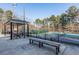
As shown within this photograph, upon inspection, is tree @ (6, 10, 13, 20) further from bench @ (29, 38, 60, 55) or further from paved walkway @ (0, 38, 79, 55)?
bench @ (29, 38, 60, 55)

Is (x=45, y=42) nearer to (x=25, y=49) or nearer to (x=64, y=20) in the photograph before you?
(x=25, y=49)

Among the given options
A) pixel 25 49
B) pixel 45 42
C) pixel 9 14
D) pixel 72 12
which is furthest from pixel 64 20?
pixel 9 14

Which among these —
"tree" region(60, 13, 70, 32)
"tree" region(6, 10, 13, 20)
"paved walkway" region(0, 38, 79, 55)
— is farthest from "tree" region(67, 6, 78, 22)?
"tree" region(6, 10, 13, 20)

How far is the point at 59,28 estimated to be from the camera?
248 cm

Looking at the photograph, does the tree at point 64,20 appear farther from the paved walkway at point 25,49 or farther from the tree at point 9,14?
the tree at point 9,14

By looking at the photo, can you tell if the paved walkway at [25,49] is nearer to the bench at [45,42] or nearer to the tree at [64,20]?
the bench at [45,42]

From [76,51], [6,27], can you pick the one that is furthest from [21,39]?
[76,51]

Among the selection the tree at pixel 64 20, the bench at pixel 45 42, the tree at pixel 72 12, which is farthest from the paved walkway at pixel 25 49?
the tree at pixel 72 12

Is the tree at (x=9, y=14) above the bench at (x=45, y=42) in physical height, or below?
above

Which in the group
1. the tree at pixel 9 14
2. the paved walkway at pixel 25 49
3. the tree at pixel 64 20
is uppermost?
the tree at pixel 9 14

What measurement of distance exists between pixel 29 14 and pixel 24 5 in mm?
166

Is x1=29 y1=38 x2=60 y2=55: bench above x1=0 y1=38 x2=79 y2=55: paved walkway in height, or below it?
above

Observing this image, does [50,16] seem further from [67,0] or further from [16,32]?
[16,32]

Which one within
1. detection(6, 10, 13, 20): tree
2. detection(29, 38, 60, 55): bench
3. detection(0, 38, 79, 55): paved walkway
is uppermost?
detection(6, 10, 13, 20): tree
